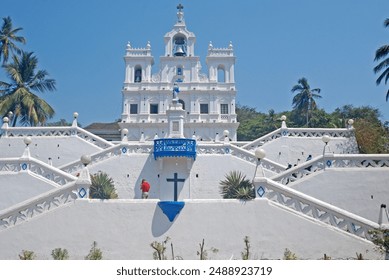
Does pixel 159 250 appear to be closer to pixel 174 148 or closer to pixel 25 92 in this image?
pixel 174 148

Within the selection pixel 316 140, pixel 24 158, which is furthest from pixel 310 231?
pixel 316 140

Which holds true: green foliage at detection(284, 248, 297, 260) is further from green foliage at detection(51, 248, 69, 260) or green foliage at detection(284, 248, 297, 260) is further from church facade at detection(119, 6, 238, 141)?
church facade at detection(119, 6, 238, 141)

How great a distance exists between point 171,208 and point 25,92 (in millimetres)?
21288

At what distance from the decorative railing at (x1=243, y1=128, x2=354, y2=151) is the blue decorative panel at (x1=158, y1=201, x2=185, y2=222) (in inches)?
484

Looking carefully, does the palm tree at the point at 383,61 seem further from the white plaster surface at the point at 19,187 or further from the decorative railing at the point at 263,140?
the white plaster surface at the point at 19,187

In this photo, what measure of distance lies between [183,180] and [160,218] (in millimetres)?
8348

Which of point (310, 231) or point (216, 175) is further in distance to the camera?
point (216, 175)

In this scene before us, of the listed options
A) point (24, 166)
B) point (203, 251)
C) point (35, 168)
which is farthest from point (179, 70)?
point (203, 251)

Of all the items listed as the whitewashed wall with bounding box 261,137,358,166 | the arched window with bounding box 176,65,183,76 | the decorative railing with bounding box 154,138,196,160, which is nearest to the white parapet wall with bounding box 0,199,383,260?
the decorative railing with bounding box 154,138,196,160

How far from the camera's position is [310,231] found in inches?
440

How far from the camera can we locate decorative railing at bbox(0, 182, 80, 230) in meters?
11.6

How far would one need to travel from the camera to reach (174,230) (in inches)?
450
